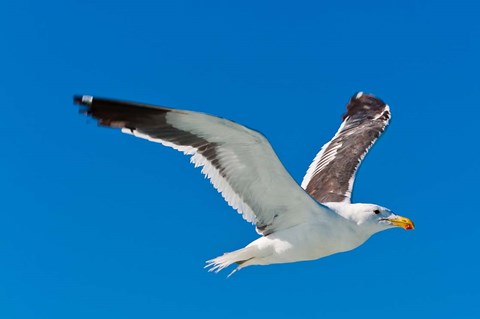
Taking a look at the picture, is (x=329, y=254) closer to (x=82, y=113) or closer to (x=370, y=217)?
(x=370, y=217)

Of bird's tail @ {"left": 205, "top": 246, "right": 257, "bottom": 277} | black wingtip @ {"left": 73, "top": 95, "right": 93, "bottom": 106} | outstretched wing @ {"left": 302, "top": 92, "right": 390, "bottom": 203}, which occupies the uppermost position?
outstretched wing @ {"left": 302, "top": 92, "right": 390, "bottom": 203}

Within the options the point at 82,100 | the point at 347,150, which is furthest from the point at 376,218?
the point at 82,100

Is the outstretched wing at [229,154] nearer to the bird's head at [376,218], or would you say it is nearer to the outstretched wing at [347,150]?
the bird's head at [376,218]

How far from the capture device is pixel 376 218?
1126cm

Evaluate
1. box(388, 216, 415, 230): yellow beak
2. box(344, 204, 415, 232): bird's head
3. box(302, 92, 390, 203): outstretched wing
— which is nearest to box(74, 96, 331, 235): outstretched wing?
box(344, 204, 415, 232): bird's head

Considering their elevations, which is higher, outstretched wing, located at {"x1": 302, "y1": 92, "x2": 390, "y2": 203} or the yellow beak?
outstretched wing, located at {"x1": 302, "y1": 92, "x2": 390, "y2": 203}

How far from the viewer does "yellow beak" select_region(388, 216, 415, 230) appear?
11.4m

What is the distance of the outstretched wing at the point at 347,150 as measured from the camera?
13.3m

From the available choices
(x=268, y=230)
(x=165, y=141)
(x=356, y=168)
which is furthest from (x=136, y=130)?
(x=356, y=168)

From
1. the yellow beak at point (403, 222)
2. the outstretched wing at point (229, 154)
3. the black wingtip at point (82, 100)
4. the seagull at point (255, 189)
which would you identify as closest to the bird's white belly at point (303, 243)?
the seagull at point (255, 189)

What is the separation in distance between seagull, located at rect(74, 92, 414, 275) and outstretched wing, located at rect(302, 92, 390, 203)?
99 centimetres

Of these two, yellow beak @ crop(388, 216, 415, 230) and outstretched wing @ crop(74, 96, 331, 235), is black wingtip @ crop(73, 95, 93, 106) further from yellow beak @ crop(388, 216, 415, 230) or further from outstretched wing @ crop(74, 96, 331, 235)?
yellow beak @ crop(388, 216, 415, 230)

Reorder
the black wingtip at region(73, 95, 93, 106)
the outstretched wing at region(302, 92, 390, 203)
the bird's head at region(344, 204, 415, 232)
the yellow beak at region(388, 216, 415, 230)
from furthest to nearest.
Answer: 1. the outstretched wing at region(302, 92, 390, 203)
2. the yellow beak at region(388, 216, 415, 230)
3. the bird's head at region(344, 204, 415, 232)
4. the black wingtip at region(73, 95, 93, 106)

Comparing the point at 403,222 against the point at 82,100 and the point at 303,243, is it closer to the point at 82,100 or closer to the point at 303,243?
the point at 303,243
